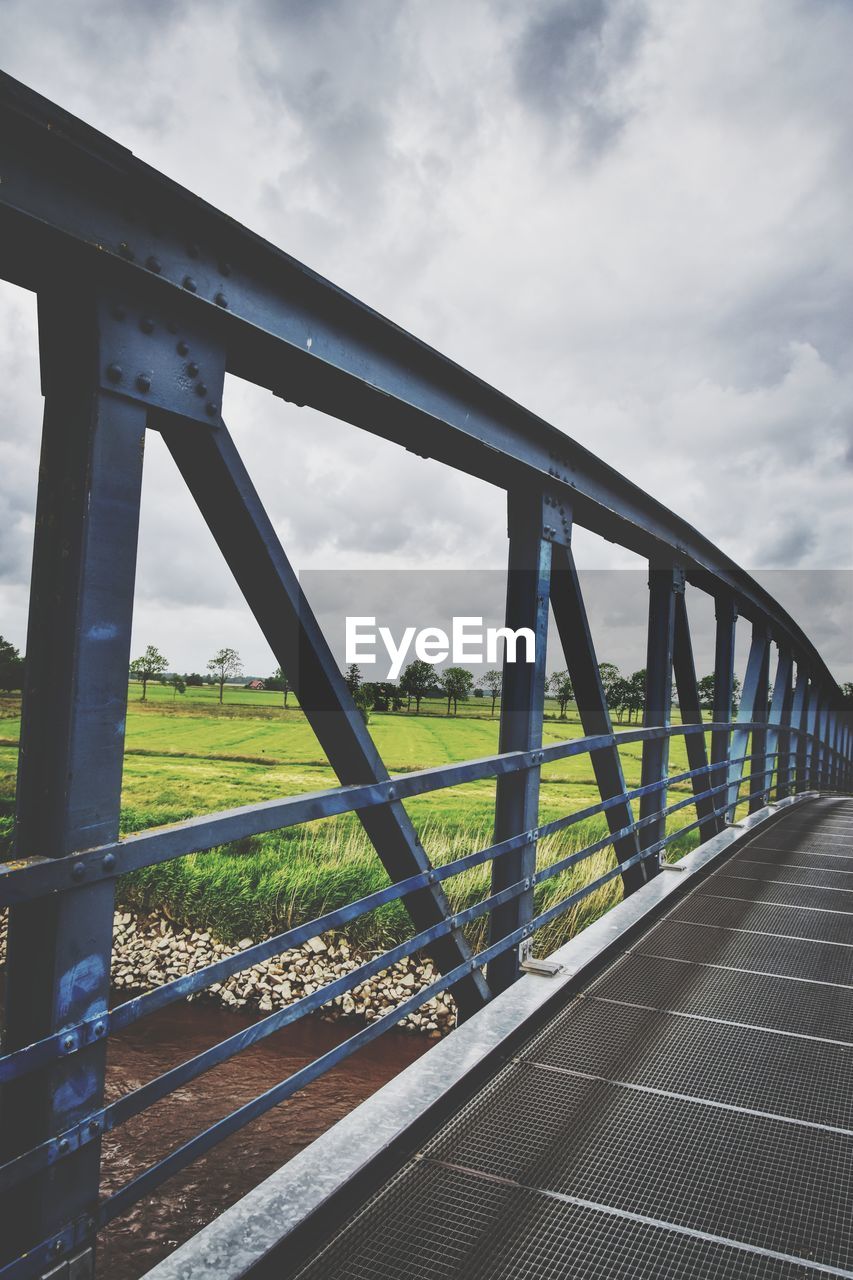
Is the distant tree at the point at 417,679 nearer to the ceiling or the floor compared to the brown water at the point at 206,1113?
nearer to the ceiling

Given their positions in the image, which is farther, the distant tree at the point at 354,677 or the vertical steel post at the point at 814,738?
the distant tree at the point at 354,677

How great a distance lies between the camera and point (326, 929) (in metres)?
2.25

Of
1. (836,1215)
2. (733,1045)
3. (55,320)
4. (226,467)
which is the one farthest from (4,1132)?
(733,1045)

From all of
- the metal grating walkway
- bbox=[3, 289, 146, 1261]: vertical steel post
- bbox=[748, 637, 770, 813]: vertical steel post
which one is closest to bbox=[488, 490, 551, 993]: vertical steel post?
the metal grating walkway

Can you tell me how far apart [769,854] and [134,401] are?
671 cm

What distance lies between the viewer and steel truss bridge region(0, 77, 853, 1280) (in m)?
1.65

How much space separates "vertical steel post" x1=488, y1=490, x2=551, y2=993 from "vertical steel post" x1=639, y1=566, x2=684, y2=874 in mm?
2131

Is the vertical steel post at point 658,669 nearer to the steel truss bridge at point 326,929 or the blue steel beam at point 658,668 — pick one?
the blue steel beam at point 658,668

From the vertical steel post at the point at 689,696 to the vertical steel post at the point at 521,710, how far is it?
238 cm

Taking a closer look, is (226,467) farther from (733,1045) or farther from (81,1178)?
(733,1045)

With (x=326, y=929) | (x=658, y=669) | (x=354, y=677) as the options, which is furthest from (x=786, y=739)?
(x=354, y=677)

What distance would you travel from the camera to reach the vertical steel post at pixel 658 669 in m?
5.54

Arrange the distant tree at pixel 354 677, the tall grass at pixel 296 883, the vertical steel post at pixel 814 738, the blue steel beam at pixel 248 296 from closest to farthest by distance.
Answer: the blue steel beam at pixel 248 296 → the vertical steel post at pixel 814 738 → the tall grass at pixel 296 883 → the distant tree at pixel 354 677

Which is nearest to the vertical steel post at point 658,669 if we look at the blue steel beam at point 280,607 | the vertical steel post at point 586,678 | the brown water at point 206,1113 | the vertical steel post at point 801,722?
the vertical steel post at point 586,678
